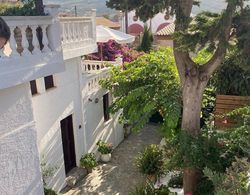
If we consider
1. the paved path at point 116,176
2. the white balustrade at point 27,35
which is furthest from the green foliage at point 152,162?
the white balustrade at point 27,35

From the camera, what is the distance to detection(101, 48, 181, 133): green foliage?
10.6 meters

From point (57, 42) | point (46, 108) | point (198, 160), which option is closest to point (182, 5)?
point (57, 42)

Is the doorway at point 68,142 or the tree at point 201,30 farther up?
the tree at point 201,30

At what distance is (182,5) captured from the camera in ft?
26.8

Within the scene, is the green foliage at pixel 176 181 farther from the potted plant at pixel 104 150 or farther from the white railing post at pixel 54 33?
A: the white railing post at pixel 54 33

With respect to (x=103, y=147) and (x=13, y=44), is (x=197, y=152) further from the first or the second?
(x=103, y=147)

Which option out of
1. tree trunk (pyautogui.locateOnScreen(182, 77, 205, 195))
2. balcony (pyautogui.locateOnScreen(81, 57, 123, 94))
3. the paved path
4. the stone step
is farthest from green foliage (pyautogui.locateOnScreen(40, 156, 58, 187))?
tree trunk (pyautogui.locateOnScreen(182, 77, 205, 195))

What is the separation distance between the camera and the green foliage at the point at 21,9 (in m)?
6.64

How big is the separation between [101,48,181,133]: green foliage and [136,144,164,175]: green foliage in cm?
123

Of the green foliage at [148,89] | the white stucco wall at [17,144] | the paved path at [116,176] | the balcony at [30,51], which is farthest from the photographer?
the paved path at [116,176]

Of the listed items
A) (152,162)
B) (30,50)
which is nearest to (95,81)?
(152,162)

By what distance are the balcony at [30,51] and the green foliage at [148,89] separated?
4668mm

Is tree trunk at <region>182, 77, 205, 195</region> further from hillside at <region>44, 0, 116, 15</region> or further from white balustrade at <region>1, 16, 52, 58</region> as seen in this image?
white balustrade at <region>1, 16, 52, 58</region>

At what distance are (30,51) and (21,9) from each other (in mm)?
1204
